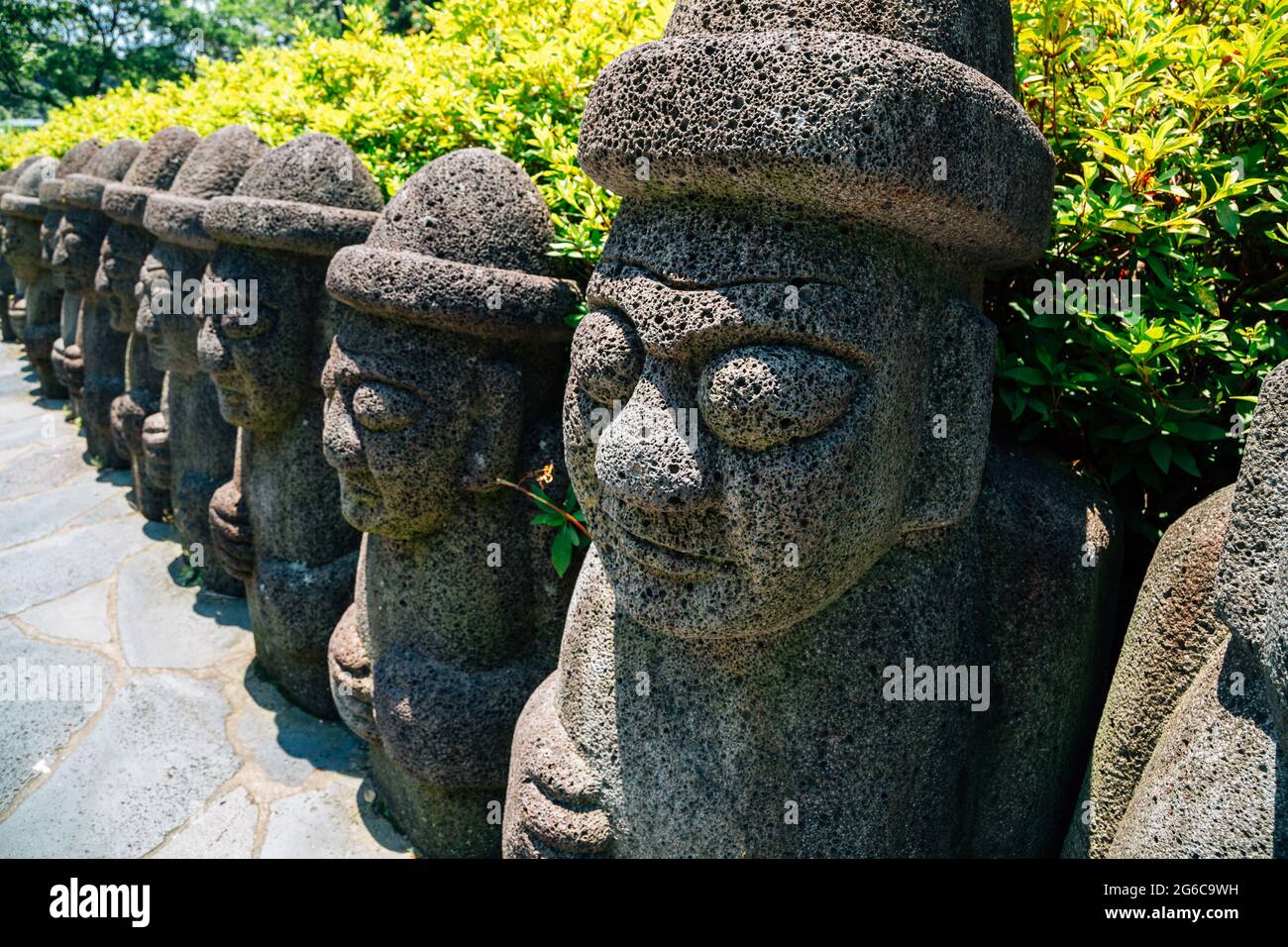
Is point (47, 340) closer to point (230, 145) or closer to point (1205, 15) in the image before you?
point (230, 145)

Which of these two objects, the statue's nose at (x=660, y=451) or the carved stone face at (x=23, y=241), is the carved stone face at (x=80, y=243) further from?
the statue's nose at (x=660, y=451)

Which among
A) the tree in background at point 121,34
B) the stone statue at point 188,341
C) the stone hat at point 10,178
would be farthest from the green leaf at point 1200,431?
the tree in background at point 121,34

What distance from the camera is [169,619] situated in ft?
15.7

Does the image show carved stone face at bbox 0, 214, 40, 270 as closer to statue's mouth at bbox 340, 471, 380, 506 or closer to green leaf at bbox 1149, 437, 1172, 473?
statue's mouth at bbox 340, 471, 380, 506

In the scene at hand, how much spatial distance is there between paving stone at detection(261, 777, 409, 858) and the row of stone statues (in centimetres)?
55

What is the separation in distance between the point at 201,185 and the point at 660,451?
11.1 ft

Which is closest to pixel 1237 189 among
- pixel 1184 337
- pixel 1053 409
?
pixel 1184 337

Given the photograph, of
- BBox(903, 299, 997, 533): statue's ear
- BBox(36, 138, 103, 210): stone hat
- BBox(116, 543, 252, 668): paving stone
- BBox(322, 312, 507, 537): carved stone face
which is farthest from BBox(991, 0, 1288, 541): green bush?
BBox(36, 138, 103, 210): stone hat

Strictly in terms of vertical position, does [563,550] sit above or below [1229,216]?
below

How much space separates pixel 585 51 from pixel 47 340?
22.4 feet

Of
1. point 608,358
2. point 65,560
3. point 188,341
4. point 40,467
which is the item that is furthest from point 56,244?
point 608,358

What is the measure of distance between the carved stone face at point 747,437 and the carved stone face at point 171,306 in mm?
3351

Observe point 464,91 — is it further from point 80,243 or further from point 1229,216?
point 80,243

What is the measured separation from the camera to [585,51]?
347 centimetres
